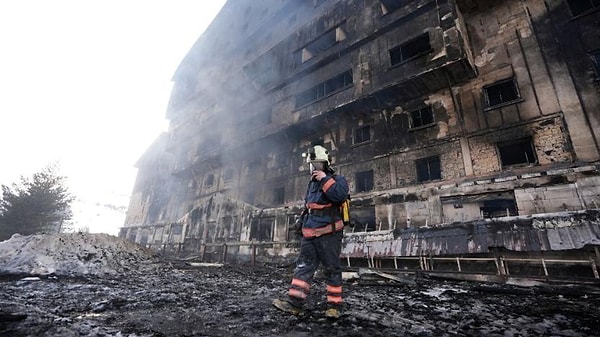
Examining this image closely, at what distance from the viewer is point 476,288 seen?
511 cm

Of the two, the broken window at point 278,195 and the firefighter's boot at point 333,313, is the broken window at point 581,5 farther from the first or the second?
the broken window at point 278,195

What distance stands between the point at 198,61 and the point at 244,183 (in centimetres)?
1852

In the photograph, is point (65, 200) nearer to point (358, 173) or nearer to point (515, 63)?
point (358, 173)

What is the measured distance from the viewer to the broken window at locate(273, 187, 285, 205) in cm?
1663

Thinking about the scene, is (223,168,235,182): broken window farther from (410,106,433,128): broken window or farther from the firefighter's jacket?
the firefighter's jacket

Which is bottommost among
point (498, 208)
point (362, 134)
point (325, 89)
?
point (498, 208)

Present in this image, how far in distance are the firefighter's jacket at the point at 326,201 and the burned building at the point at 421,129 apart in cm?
626

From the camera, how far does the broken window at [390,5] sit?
13660 mm

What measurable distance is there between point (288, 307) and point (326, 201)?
4.49 ft

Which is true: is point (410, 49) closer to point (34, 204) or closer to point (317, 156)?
point (317, 156)

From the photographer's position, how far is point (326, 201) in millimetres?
3537

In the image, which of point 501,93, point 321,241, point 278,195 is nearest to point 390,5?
point 501,93

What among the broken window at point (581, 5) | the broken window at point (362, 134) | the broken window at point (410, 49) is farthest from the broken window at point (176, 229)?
the broken window at point (581, 5)

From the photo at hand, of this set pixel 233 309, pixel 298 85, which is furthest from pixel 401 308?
pixel 298 85
